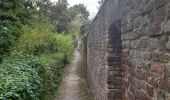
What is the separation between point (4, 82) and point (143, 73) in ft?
7.65

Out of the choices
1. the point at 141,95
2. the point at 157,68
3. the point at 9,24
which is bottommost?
the point at 141,95

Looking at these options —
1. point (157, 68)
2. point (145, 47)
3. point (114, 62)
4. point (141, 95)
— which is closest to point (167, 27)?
point (157, 68)

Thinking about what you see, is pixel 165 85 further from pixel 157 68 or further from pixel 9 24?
pixel 9 24

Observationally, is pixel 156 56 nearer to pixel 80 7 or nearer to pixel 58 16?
pixel 58 16

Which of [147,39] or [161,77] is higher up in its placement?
[147,39]

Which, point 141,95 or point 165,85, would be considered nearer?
point 165,85

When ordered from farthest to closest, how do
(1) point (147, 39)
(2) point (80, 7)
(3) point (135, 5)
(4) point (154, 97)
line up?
1. (2) point (80, 7)
2. (3) point (135, 5)
3. (1) point (147, 39)
4. (4) point (154, 97)

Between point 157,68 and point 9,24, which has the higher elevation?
point 9,24

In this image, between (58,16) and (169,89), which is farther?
(58,16)

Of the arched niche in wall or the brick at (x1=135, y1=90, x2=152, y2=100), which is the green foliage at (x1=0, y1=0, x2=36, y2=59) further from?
the brick at (x1=135, y1=90, x2=152, y2=100)

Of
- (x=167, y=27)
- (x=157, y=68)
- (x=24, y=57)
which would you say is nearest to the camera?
(x=167, y=27)

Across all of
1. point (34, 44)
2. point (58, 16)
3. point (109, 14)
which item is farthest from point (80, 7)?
point (109, 14)

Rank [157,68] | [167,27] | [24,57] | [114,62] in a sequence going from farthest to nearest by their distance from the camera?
[24,57] < [114,62] < [157,68] < [167,27]

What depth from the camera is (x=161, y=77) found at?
259cm
